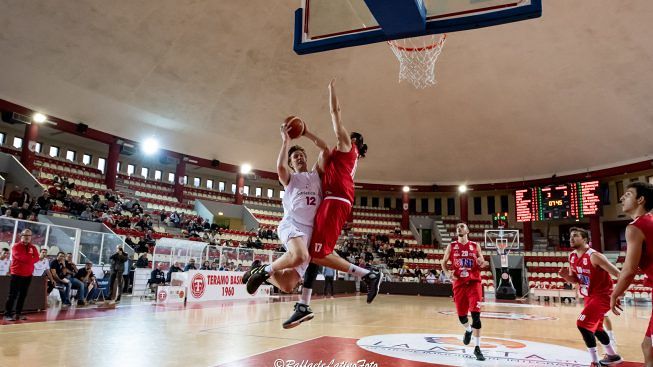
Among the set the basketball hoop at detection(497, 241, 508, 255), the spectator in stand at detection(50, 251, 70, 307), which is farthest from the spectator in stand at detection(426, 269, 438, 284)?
the spectator in stand at detection(50, 251, 70, 307)

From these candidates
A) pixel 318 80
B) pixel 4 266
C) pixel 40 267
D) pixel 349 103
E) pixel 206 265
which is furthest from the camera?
pixel 349 103

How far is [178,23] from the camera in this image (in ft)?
55.7

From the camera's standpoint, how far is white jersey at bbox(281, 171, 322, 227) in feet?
15.2

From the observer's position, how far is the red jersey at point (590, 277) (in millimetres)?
6152

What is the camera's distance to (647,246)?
3.36 metres

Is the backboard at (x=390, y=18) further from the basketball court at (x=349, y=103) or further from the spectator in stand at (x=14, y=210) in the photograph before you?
the spectator in stand at (x=14, y=210)

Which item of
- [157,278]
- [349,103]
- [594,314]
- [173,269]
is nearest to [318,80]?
[349,103]

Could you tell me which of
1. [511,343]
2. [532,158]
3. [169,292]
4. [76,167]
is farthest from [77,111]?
[532,158]

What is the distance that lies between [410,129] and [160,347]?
761 inches

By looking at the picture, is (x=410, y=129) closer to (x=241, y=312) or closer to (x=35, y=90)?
(x=241, y=312)

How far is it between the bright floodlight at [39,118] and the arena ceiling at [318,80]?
48 cm

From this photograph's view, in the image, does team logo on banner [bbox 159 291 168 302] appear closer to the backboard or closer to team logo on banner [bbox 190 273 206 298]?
team logo on banner [bbox 190 273 206 298]

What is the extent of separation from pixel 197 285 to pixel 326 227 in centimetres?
1194

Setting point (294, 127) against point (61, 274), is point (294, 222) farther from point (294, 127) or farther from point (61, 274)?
point (61, 274)
